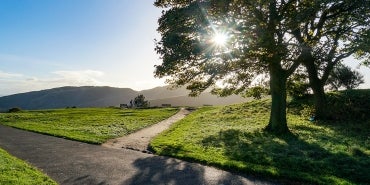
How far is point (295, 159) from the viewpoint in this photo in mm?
19438

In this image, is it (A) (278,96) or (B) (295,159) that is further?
(A) (278,96)

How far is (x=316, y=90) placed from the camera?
41250 millimetres

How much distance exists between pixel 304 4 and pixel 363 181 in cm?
1707

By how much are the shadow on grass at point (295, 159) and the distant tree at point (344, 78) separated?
208 feet

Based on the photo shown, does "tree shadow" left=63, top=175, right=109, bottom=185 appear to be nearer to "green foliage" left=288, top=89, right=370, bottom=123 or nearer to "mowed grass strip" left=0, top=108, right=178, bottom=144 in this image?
"mowed grass strip" left=0, top=108, right=178, bottom=144

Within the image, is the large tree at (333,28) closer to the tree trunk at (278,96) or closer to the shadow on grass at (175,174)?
the tree trunk at (278,96)

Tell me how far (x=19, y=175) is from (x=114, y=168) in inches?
182

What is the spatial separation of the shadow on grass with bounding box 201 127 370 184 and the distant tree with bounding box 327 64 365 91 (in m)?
63.4

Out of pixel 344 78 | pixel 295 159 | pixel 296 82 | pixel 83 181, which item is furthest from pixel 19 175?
pixel 344 78

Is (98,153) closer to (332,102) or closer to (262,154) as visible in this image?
(262,154)

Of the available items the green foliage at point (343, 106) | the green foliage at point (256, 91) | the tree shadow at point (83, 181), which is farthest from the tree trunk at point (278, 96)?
the tree shadow at point (83, 181)

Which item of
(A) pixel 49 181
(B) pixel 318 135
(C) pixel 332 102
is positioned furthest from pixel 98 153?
(C) pixel 332 102

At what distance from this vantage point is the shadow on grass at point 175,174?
15.8 metres

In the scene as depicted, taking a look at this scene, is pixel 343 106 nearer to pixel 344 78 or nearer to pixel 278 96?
pixel 278 96
